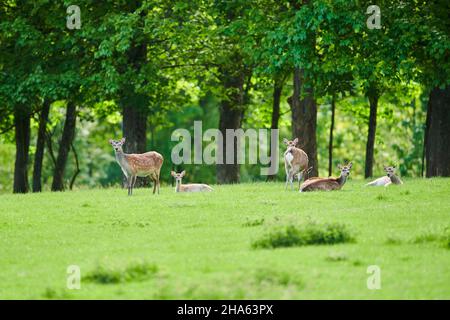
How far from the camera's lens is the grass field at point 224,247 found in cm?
1452

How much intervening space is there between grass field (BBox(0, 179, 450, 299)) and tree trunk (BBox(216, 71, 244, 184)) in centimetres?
1466

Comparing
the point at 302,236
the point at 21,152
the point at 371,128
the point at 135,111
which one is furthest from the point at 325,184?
the point at 21,152

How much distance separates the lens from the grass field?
572 inches

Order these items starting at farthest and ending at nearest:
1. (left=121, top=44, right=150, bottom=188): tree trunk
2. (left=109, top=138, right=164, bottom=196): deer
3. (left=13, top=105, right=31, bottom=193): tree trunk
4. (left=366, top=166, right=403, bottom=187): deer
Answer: (left=13, top=105, right=31, bottom=193): tree trunk < (left=121, top=44, right=150, bottom=188): tree trunk < (left=366, top=166, right=403, bottom=187): deer < (left=109, top=138, right=164, bottom=196): deer

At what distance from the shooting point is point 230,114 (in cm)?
4244

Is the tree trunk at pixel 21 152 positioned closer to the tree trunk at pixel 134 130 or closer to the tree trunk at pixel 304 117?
the tree trunk at pixel 134 130

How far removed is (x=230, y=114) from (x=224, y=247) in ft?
80.9

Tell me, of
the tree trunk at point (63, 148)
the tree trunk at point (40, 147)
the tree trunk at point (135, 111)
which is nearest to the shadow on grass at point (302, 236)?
the tree trunk at point (135, 111)

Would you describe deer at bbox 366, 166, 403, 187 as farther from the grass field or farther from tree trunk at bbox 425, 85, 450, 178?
tree trunk at bbox 425, 85, 450, 178

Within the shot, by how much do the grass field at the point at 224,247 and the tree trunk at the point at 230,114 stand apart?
14.7 m

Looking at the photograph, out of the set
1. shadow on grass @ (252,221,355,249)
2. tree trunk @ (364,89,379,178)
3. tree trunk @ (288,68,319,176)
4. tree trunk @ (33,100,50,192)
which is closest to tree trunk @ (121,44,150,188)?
tree trunk @ (288,68,319,176)

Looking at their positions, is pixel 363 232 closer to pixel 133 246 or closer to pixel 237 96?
pixel 133 246

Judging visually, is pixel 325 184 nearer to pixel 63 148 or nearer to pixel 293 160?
pixel 293 160
